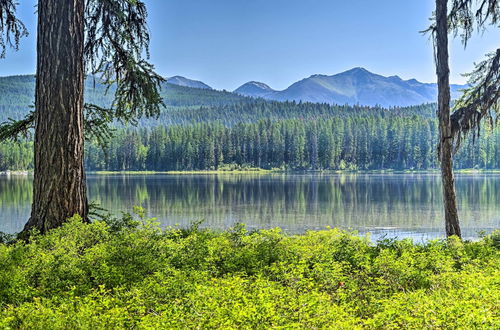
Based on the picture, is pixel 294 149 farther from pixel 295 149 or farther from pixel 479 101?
pixel 479 101

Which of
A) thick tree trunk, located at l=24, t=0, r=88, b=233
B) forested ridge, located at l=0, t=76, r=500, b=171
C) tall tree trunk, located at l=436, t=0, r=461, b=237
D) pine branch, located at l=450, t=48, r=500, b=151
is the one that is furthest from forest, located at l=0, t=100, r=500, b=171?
thick tree trunk, located at l=24, t=0, r=88, b=233

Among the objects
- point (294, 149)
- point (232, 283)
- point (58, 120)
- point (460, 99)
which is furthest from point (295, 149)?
point (232, 283)

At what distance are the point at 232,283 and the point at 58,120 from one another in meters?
4.82

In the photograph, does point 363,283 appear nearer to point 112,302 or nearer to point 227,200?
point 112,302

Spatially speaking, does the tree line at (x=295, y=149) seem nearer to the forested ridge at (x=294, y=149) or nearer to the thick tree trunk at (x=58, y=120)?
the forested ridge at (x=294, y=149)

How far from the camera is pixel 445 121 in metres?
11.0

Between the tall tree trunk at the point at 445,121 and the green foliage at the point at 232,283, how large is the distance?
3253 mm

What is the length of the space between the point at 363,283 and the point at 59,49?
6.51 meters

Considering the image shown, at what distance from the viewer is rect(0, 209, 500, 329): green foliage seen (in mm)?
3713

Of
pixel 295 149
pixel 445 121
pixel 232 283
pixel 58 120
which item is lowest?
pixel 232 283

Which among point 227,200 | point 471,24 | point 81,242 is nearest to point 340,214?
point 227,200

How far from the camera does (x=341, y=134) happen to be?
129750mm

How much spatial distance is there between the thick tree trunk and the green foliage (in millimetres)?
760

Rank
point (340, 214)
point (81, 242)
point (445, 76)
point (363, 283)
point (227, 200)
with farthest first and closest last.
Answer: point (227, 200) → point (340, 214) → point (445, 76) → point (81, 242) → point (363, 283)
